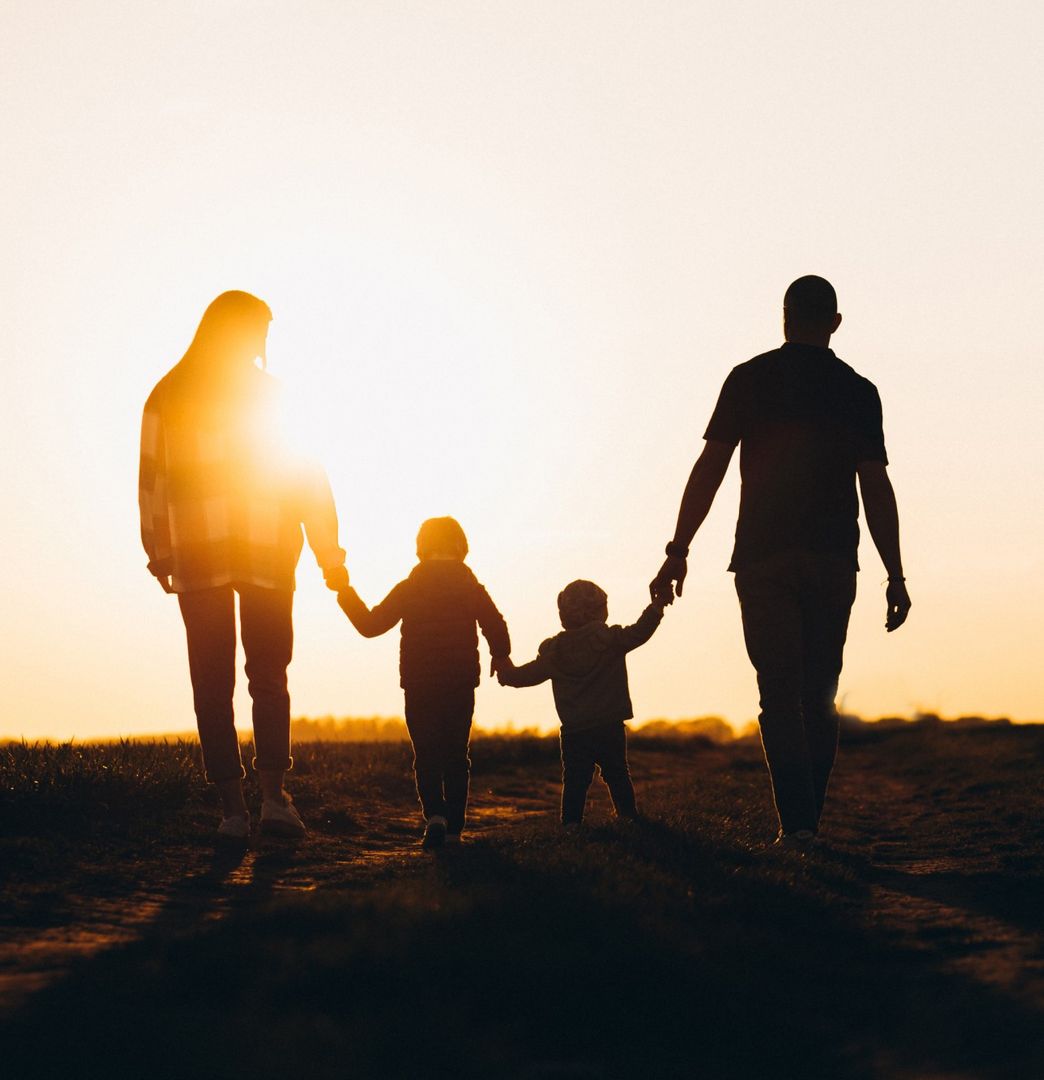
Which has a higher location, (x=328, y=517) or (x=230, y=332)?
(x=230, y=332)

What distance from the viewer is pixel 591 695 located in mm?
8820

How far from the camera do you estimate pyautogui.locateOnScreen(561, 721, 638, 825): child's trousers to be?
8672mm

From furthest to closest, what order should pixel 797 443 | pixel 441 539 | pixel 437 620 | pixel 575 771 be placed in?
pixel 441 539
pixel 575 771
pixel 437 620
pixel 797 443

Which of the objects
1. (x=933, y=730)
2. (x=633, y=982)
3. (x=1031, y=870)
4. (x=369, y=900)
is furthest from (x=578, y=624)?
(x=933, y=730)

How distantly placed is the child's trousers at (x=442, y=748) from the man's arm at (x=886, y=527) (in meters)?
2.58

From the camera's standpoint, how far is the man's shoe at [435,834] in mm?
8070

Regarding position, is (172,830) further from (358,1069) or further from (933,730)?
(933,730)

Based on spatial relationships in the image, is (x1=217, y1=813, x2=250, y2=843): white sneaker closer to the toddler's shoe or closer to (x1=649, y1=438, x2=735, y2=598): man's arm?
(x1=649, y1=438, x2=735, y2=598): man's arm

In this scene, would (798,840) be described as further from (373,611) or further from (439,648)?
(373,611)

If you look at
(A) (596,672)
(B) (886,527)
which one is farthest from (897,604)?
(A) (596,672)

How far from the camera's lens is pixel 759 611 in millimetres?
7383

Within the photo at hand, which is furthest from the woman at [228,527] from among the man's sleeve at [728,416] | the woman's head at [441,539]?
the man's sleeve at [728,416]

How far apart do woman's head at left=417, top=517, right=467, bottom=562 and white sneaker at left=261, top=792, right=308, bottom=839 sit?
188 centimetres

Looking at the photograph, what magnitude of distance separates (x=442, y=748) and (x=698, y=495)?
2201 millimetres
